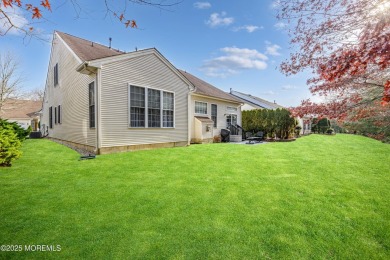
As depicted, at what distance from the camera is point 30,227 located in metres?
2.84

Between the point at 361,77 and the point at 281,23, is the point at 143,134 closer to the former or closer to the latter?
the point at 281,23

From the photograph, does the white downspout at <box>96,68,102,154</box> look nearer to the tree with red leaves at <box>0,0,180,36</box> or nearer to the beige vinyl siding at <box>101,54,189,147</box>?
the beige vinyl siding at <box>101,54,189,147</box>

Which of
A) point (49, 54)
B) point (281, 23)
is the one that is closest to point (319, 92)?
point (281, 23)

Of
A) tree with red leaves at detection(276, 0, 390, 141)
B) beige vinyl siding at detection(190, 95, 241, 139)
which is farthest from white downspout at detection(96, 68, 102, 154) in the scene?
tree with red leaves at detection(276, 0, 390, 141)

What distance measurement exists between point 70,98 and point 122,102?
5058mm

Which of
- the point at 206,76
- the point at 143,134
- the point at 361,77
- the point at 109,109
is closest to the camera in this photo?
the point at 361,77

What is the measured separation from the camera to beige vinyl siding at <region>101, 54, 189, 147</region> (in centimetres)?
847

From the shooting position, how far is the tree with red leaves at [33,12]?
11.7 feet

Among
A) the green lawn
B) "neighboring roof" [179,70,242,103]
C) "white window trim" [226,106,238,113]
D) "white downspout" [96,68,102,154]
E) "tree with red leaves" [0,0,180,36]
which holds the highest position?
"neighboring roof" [179,70,242,103]

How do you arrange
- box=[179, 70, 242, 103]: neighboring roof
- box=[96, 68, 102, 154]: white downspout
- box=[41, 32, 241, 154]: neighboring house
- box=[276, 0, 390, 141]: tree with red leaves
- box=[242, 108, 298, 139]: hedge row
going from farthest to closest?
box=[242, 108, 298, 139]: hedge row → box=[179, 70, 242, 103]: neighboring roof → box=[41, 32, 241, 154]: neighboring house → box=[96, 68, 102, 154]: white downspout → box=[276, 0, 390, 141]: tree with red leaves

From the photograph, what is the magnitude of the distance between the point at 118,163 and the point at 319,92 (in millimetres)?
6689

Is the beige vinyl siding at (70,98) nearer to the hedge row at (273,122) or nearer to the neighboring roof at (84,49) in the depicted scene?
the neighboring roof at (84,49)

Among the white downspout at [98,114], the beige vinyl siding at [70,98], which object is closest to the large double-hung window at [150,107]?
the white downspout at [98,114]

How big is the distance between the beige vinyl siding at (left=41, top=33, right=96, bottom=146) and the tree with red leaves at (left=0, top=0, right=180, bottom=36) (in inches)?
178
